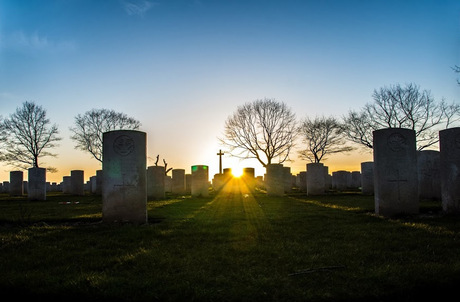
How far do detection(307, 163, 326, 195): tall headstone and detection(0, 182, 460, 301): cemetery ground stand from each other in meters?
13.4

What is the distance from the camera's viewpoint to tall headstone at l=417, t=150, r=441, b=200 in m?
13.5

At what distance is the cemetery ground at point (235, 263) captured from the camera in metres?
3.22

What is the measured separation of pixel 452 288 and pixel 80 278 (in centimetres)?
421

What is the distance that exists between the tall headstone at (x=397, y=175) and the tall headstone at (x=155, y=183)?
13.1 m

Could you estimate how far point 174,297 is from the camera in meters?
3.10

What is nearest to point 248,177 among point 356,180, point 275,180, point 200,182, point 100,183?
point 356,180

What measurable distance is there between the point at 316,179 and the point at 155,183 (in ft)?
34.2

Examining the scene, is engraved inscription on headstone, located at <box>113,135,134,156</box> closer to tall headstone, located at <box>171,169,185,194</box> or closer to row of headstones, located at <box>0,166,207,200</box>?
row of headstones, located at <box>0,166,207,200</box>

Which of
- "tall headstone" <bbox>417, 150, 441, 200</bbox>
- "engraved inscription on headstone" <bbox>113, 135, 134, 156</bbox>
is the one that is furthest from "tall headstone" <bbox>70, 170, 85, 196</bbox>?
"tall headstone" <bbox>417, 150, 441, 200</bbox>

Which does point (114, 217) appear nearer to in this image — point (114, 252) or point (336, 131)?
point (114, 252)

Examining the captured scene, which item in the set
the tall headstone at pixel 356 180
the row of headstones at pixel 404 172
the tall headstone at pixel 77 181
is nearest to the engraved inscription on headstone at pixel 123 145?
the row of headstones at pixel 404 172

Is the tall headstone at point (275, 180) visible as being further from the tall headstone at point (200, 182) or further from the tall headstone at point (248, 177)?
the tall headstone at point (248, 177)

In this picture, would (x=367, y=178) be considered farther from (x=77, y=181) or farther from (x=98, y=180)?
(x=77, y=181)

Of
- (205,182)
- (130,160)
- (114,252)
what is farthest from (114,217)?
(205,182)
